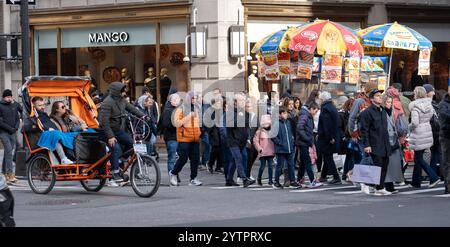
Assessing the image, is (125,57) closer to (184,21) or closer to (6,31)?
(184,21)

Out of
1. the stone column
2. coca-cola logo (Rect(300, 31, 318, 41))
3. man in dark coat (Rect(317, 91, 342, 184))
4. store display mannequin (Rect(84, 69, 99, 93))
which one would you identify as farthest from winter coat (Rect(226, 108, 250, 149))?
store display mannequin (Rect(84, 69, 99, 93))

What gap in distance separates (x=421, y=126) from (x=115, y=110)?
5.50 m

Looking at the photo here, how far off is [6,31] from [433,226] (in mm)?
21661

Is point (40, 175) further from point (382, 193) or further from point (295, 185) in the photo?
point (382, 193)

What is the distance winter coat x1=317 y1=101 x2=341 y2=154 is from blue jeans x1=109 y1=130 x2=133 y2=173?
12.3ft

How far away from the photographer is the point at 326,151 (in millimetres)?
19344

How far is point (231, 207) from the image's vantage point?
15.3 m

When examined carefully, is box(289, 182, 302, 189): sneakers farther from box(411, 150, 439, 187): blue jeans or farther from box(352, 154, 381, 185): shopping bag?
box(411, 150, 439, 187): blue jeans

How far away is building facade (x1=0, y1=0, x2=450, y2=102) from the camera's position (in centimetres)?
2692

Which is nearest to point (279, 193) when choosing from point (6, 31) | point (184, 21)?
point (184, 21)

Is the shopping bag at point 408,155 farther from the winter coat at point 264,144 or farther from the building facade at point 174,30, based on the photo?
the building facade at point 174,30

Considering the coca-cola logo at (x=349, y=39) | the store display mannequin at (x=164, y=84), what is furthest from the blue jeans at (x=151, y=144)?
the coca-cola logo at (x=349, y=39)
